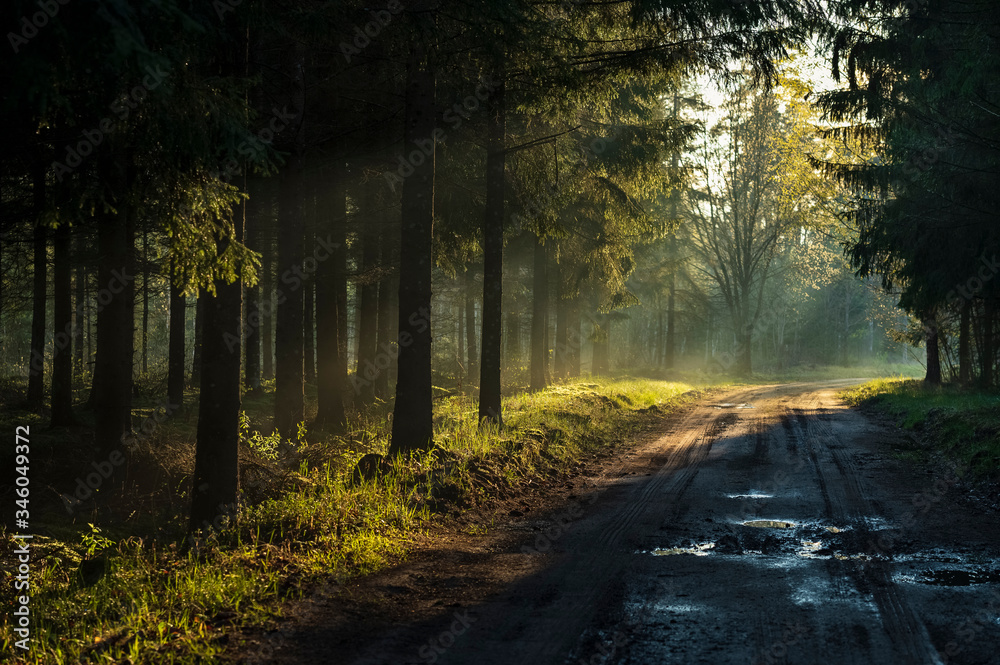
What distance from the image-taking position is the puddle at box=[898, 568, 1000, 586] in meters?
6.05

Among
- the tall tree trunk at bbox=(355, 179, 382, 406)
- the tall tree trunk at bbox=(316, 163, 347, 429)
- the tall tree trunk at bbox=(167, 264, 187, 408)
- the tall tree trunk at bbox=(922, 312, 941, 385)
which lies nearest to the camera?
the tall tree trunk at bbox=(316, 163, 347, 429)

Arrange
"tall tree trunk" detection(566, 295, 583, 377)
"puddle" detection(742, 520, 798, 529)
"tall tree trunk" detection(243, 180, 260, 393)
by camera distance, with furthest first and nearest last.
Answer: "tall tree trunk" detection(566, 295, 583, 377), "tall tree trunk" detection(243, 180, 260, 393), "puddle" detection(742, 520, 798, 529)

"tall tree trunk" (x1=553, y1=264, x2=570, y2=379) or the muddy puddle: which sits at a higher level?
"tall tree trunk" (x1=553, y1=264, x2=570, y2=379)

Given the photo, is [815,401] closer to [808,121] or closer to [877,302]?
[808,121]

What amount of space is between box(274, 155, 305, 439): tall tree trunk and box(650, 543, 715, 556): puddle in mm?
8093

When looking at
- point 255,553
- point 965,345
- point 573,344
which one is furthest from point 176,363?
point 965,345

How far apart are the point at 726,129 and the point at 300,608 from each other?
3209cm

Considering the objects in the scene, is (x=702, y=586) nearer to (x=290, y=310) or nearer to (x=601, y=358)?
(x=290, y=310)
